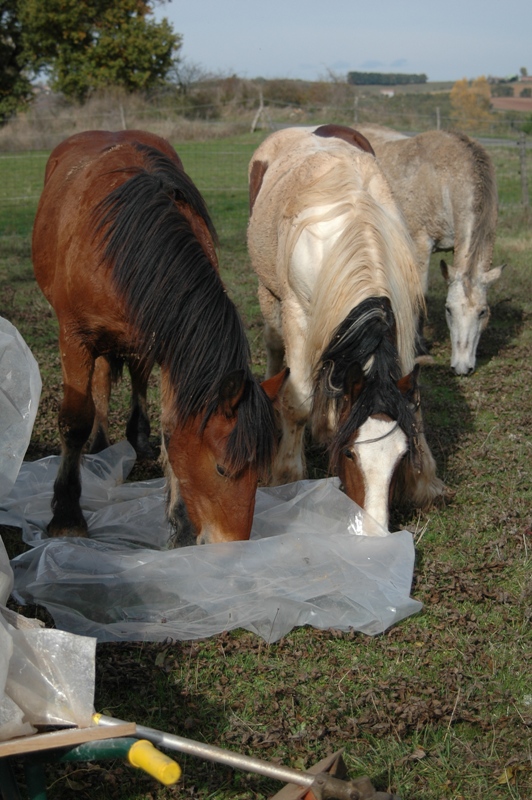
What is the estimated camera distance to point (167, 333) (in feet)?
10.6

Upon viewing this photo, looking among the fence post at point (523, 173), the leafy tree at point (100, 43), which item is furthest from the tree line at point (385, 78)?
the fence post at point (523, 173)

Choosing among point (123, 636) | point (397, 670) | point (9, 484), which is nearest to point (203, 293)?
→ point (9, 484)

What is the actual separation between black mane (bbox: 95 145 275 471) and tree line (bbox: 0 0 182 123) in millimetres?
31126

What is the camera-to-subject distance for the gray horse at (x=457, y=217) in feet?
23.3

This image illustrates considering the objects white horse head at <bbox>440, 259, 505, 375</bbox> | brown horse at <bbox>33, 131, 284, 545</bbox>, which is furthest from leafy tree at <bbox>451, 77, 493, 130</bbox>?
brown horse at <bbox>33, 131, 284, 545</bbox>

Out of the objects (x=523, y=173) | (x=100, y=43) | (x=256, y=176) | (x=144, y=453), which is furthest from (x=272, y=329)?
(x=100, y=43)

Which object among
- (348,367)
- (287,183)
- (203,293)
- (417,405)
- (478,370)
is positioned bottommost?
(478,370)

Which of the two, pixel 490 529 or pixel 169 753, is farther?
pixel 490 529

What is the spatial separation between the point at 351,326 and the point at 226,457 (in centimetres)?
104

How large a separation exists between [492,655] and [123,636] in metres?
1.42

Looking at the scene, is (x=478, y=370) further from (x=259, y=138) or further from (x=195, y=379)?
(x=259, y=138)

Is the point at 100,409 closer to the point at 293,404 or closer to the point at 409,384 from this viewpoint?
the point at 293,404

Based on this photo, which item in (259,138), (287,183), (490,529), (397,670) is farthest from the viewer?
(259,138)

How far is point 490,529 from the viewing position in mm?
4023
